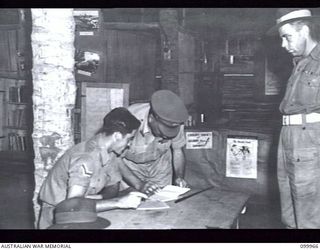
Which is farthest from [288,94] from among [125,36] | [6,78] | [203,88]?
[6,78]

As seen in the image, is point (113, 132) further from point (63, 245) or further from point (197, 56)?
point (197, 56)

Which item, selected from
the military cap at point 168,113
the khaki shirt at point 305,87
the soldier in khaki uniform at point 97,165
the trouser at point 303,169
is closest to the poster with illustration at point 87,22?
the military cap at point 168,113

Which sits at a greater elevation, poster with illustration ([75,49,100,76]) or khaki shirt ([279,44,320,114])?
poster with illustration ([75,49,100,76])

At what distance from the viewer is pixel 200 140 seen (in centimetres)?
613

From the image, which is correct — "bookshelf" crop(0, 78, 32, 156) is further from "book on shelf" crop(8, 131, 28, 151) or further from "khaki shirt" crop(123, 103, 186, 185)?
"khaki shirt" crop(123, 103, 186, 185)

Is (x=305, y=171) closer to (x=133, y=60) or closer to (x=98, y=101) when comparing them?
(x=98, y=101)

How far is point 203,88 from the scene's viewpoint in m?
8.04

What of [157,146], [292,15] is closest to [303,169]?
[292,15]

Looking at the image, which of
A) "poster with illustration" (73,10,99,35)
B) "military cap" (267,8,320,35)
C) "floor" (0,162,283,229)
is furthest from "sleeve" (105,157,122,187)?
"poster with illustration" (73,10,99,35)

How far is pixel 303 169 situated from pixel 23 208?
431 centimetres

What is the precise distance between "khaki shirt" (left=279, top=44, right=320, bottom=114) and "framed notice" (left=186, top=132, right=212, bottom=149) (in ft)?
8.84

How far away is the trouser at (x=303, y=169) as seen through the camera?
129 inches

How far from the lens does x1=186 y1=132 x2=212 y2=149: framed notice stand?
6105 millimetres

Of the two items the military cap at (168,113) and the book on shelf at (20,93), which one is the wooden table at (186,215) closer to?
the military cap at (168,113)
